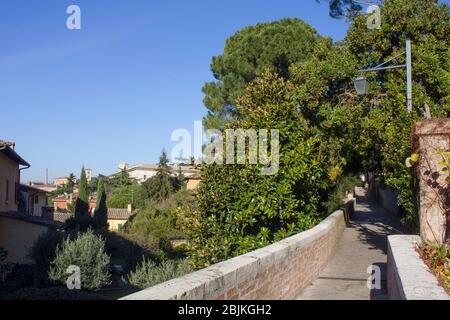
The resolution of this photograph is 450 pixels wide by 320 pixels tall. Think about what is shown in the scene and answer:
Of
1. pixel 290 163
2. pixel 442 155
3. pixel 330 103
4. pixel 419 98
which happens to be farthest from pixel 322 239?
pixel 330 103

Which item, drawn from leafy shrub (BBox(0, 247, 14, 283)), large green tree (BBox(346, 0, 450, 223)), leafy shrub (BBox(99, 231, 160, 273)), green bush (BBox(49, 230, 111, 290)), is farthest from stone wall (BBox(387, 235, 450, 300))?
leafy shrub (BBox(99, 231, 160, 273))

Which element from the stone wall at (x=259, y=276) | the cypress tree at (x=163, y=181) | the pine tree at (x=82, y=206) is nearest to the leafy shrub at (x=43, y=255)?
the pine tree at (x=82, y=206)

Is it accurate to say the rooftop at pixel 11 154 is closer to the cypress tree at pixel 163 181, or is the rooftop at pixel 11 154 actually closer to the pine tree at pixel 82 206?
the pine tree at pixel 82 206

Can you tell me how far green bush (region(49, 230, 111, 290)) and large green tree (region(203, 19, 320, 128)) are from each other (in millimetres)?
8128

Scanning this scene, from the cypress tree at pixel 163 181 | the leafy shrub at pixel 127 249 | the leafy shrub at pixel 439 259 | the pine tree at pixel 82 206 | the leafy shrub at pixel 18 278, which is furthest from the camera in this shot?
the cypress tree at pixel 163 181

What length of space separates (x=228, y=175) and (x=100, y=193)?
1673 inches

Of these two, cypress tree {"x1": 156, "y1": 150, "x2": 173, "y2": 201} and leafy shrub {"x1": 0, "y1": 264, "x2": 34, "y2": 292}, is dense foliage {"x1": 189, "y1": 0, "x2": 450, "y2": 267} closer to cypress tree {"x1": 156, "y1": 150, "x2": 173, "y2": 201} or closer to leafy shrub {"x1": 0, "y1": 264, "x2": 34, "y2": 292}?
leafy shrub {"x1": 0, "y1": 264, "x2": 34, "y2": 292}

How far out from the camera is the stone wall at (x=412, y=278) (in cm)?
351

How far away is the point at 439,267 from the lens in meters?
4.96

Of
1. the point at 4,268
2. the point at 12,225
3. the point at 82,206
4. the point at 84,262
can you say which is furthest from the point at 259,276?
the point at 82,206

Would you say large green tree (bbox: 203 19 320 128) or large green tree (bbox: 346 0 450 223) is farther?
large green tree (bbox: 203 19 320 128)

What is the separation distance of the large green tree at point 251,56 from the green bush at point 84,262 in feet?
26.7

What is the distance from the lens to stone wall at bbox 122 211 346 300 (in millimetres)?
3439
